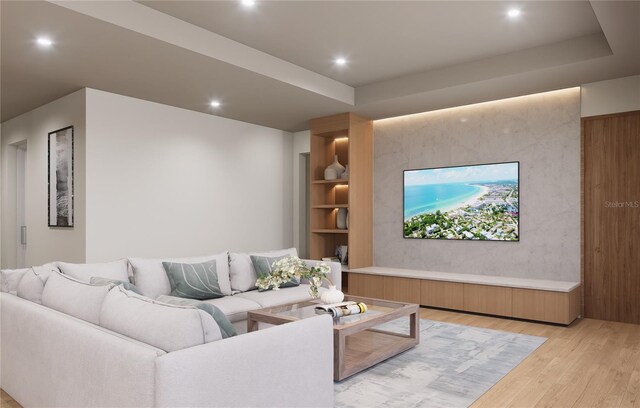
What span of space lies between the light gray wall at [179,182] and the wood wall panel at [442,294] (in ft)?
8.63

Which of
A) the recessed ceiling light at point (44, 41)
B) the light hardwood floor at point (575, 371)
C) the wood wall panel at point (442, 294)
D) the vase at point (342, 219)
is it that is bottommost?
the light hardwood floor at point (575, 371)

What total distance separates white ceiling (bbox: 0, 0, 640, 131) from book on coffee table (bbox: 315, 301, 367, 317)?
2369mm

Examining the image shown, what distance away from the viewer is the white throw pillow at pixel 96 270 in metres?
3.32

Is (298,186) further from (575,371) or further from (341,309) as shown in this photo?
(575,371)

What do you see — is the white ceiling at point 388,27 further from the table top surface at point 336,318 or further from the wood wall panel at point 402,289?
the wood wall panel at point 402,289

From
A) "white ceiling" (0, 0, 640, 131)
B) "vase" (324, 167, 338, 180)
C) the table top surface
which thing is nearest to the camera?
the table top surface

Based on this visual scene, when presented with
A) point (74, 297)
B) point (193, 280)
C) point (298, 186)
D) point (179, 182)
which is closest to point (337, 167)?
point (298, 186)

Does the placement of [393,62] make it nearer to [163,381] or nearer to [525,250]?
[525,250]

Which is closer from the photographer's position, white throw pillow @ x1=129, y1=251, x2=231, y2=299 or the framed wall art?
white throw pillow @ x1=129, y1=251, x2=231, y2=299

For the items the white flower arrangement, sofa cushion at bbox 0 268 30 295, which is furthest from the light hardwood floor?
the white flower arrangement

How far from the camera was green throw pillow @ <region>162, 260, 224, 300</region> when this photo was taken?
12.7 ft

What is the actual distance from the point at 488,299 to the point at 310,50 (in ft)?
11.0

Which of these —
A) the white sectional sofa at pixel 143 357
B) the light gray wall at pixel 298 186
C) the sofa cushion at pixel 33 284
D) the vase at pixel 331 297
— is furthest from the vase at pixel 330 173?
the white sectional sofa at pixel 143 357

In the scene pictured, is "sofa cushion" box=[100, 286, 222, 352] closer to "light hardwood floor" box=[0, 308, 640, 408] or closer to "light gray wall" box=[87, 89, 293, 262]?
"light hardwood floor" box=[0, 308, 640, 408]
